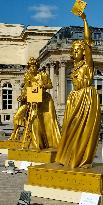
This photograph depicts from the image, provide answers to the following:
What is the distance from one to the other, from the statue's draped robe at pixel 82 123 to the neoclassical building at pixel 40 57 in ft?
79.8

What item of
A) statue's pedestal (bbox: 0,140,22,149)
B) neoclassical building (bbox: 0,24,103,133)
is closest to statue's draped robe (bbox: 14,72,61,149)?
statue's pedestal (bbox: 0,140,22,149)

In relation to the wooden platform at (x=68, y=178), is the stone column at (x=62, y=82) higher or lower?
higher

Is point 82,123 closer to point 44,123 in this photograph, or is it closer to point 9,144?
point 44,123

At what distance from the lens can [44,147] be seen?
13.2m

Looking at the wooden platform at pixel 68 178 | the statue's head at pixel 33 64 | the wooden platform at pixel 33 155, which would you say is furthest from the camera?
the statue's head at pixel 33 64

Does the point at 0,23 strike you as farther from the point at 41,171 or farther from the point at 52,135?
the point at 41,171

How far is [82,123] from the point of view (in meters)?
8.50

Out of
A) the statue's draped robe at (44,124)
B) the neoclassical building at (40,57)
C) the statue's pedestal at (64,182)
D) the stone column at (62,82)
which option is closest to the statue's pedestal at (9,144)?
the statue's draped robe at (44,124)

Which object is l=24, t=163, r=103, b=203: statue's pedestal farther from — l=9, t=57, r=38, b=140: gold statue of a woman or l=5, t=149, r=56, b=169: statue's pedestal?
l=9, t=57, r=38, b=140: gold statue of a woman

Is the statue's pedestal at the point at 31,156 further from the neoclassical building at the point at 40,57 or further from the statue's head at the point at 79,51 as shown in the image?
the neoclassical building at the point at 40,57

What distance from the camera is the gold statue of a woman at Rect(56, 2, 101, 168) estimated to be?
27.8 ft

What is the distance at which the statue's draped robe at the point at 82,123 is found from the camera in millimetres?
8469

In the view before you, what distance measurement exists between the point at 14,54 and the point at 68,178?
173ft

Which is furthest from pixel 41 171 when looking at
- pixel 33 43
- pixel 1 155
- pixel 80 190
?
pixel 33 43
